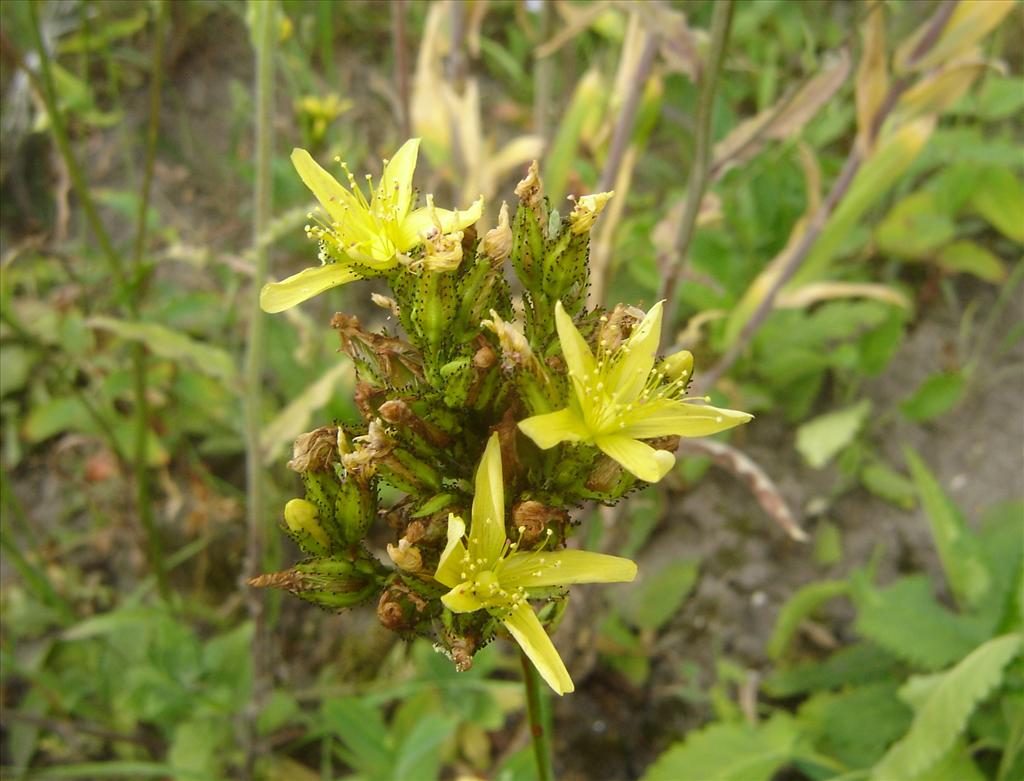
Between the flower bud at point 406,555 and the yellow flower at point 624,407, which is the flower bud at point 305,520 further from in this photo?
the yellow flower at point 624,407

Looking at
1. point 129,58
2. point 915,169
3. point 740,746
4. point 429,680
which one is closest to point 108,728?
point 429,680

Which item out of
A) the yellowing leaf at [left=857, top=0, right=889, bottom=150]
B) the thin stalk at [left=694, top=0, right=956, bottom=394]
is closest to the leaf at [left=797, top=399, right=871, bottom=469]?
the thin stalk at [left=694, top=0, right=956, bottom=394]

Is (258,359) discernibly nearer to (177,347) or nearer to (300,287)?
(177,347)

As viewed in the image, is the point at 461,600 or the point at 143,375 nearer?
the point at 461,600

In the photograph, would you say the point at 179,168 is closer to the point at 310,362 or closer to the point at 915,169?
the point at 310,362

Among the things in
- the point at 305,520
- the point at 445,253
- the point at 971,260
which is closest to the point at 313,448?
the point at 305,520

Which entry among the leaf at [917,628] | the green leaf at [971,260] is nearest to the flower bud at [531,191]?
the leaf at [917,628]
